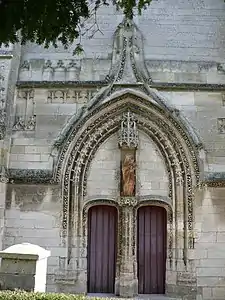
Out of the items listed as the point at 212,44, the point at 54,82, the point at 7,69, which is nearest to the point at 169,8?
the point at 212,44

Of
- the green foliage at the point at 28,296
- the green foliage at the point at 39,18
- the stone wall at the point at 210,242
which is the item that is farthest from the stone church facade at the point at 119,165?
the green foliage at the point at 39,18

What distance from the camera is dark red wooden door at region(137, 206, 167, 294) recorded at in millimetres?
9656

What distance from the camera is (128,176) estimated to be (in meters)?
9.65

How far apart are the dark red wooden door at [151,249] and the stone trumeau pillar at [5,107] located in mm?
3155

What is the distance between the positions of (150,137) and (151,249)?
2.62 metres

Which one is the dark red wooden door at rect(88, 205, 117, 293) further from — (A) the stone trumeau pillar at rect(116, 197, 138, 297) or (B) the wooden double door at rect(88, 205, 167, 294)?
(A) the stone trumeau pillar at rect(116, 197, 138, 297)

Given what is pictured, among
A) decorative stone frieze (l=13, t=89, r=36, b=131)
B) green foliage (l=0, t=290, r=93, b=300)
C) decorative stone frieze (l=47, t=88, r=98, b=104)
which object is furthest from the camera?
decorative stone frieze (l=47, t=88, r=98, b=104)

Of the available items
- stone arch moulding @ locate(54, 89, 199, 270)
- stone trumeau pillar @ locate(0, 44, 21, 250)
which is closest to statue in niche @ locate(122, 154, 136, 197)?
stone arch moulding @ locate(54, 89, 199, 270)

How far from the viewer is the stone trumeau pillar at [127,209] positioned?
30.5 feet

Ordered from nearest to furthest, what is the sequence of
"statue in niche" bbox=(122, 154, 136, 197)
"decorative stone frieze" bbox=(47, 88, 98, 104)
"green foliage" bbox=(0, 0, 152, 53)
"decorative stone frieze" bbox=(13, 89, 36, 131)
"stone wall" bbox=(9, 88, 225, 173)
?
"green foliage" bbox=(0, 0, 152, 53), "statue in niche" bbox=(122, 154, 136, 197), "stone wall" bbox=(9, 88, 225, 173), "decorative stone frieze" bbox=(13, 89, 36, 131), "decorative stone frieze" bbox=(47, 88, 98, 104)

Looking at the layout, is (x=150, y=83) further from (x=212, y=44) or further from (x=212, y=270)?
(x=212, y=270)

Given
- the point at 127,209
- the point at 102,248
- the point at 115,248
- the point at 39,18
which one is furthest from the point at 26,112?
the point at 39,18

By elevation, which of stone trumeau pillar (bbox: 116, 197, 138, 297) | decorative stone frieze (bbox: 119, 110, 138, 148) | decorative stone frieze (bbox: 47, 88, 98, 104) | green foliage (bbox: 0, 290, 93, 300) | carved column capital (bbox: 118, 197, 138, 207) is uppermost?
decorative stone frieze (bbox: 47, 88, 98, 104)

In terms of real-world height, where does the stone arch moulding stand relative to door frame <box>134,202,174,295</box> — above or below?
above
